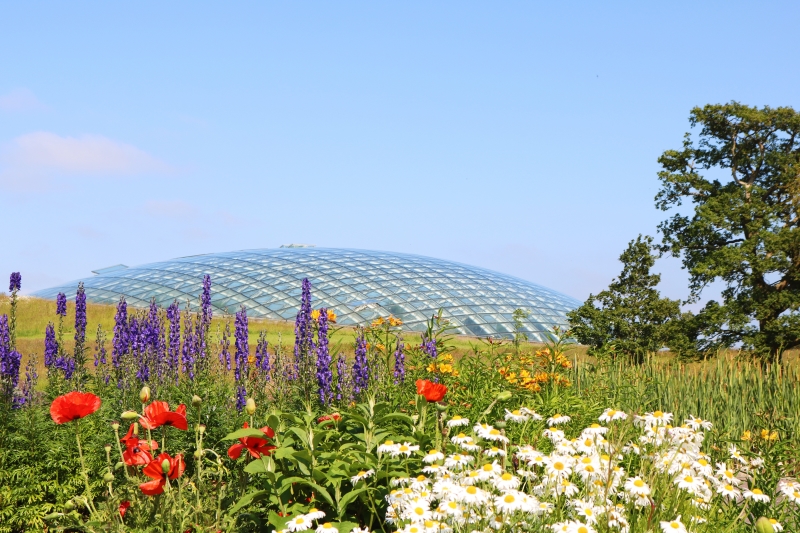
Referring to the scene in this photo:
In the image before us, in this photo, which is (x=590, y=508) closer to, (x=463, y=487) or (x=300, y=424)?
(x=463, y=487)

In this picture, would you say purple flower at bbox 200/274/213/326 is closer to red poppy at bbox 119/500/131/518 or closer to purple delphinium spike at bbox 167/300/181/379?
purple delphinium spike at bbox 167/300/181/379

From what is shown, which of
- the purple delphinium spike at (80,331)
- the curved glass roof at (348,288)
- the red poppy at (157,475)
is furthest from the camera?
the curved glass roof at (348,288)

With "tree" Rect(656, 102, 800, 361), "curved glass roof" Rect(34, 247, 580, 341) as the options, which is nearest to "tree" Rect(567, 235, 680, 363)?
"tree" Rect(656, 102, 800, 361)

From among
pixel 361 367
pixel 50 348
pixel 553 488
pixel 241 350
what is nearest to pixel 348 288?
pixel 50 348

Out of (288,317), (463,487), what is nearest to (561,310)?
(288,317)

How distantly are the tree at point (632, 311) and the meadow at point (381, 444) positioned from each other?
11.7 meters

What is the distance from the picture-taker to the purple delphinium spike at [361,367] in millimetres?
7422

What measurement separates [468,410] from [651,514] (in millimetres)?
2607

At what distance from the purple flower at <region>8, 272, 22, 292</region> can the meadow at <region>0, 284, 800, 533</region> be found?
496 mm

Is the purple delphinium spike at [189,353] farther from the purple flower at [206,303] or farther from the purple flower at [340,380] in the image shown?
the purple flower at [340,380]

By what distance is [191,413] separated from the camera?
705 cm

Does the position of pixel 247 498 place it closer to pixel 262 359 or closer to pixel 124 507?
pixel 124 507

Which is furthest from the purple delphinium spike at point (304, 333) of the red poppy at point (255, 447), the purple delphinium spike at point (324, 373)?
the red poppy at point (255, 447)

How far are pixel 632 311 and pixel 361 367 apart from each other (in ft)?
55.1
